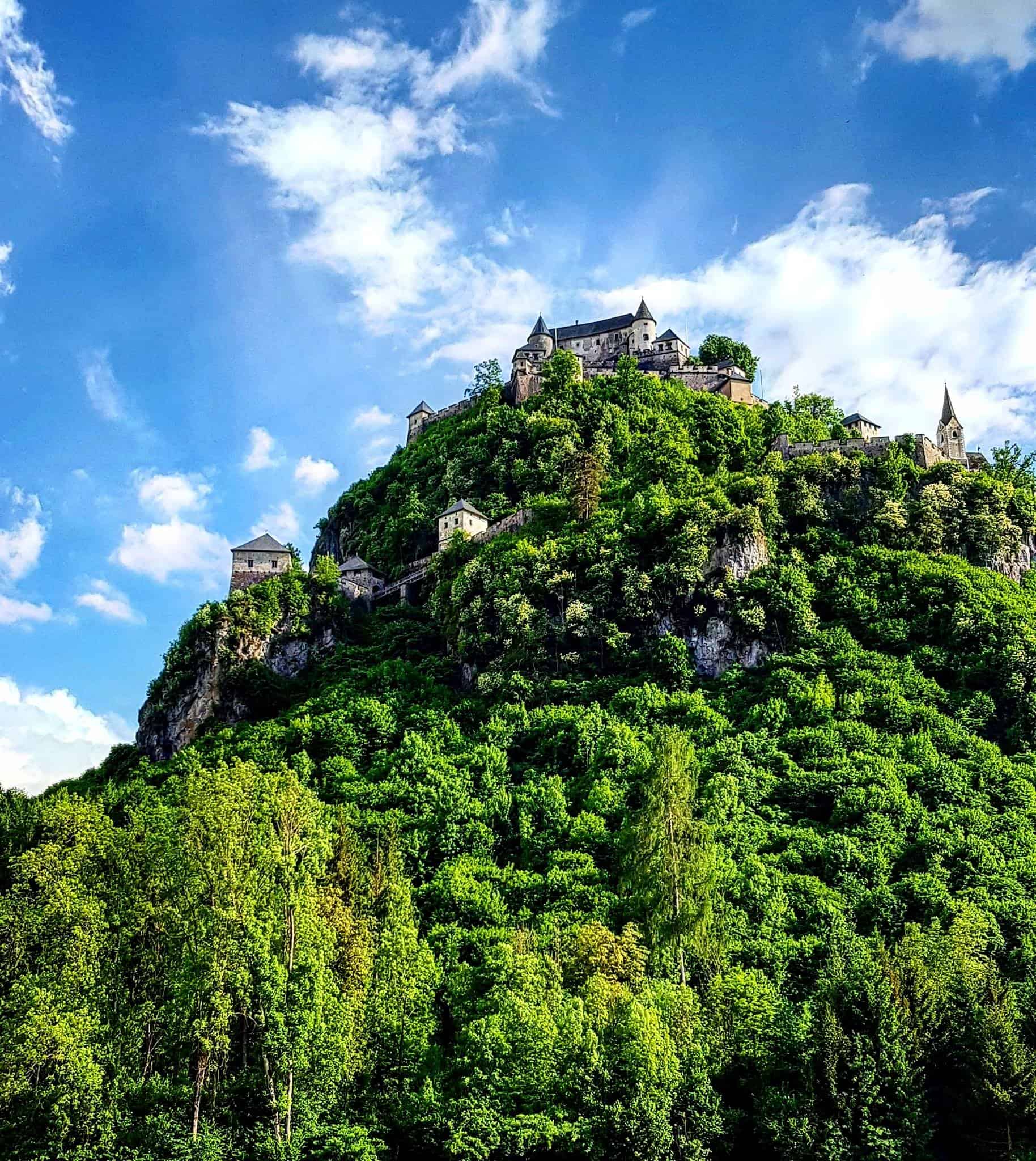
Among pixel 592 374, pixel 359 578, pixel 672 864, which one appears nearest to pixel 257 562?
pixel 359 578

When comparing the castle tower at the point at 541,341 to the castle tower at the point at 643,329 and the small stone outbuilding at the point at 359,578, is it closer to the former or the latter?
the castle tower at the point at 643,329

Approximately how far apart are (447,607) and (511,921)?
32.0 metres

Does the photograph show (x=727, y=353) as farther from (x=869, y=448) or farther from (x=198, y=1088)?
(x=198, y=1088)

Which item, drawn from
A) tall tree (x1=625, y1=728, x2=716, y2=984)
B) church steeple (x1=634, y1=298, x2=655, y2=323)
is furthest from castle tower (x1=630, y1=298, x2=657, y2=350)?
tall tree (x1=625, y1=728, x2=716, y2=984)

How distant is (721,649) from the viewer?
74.4 metres

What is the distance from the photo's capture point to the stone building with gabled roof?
9206 cm

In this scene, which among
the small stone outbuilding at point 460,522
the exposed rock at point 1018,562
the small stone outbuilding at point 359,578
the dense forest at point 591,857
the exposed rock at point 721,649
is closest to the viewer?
the dense forest at point 591,857

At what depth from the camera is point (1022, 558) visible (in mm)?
83188

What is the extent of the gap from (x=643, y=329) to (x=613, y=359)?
6.49m

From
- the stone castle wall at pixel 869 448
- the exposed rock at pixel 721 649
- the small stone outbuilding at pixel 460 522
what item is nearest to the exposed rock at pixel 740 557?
the exposed rock at pixel 721 649

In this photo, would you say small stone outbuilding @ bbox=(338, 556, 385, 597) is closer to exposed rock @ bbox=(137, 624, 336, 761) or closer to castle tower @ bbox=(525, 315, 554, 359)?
exposed rock @ bbox=(137, 624, 336, 761)

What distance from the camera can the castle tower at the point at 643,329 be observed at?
402 feet

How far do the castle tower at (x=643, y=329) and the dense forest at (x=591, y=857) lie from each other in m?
27.2

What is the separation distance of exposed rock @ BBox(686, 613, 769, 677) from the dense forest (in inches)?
12.9
